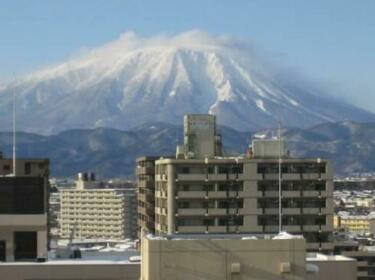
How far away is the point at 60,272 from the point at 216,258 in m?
5.57

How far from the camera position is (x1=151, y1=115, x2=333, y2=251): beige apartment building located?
3223 inches

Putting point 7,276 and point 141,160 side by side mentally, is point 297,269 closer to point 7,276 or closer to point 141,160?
point 7,276

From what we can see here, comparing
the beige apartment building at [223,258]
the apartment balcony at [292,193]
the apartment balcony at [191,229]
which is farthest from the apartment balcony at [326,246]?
the beige apartment building at [223,258]

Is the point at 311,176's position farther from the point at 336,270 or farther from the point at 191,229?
the point at 336,270

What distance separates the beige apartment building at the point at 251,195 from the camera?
81875 mm

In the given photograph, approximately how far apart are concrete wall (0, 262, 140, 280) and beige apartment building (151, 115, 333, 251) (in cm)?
5549

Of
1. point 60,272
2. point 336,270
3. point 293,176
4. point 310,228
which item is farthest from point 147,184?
point 60,272

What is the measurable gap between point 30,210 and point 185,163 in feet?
185

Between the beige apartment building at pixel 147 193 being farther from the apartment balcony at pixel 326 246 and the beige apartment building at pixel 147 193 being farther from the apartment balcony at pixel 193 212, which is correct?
the apartment balcony at pixel 326 246

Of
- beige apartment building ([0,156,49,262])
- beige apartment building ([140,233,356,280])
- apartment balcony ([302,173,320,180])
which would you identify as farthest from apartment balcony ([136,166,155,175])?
beige apartment building ([140,233,356,280])

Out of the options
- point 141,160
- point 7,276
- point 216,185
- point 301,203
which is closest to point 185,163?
point 216,185

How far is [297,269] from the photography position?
69.5ft

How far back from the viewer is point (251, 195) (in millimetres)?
82562

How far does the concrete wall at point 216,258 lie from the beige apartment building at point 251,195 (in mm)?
59717
